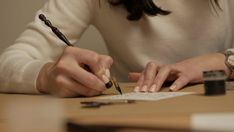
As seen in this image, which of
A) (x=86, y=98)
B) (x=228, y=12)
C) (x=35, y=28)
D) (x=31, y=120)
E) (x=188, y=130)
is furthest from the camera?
(x=228, y=12)

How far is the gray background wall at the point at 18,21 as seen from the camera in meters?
1.65

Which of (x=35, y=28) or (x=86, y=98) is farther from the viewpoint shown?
(x=35, y=28)

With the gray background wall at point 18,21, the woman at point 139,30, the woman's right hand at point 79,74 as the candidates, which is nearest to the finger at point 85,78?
the woman's right hand at point 79,74

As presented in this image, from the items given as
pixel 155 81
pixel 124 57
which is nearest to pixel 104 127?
pixel 155 81

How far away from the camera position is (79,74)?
714 millimetres

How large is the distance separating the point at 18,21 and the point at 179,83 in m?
1.04

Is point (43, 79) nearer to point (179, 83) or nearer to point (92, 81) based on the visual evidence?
point (92, 81)

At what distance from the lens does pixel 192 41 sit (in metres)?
1.18

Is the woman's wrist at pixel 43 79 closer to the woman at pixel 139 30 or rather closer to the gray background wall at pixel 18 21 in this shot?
the woman at pixel 139 30

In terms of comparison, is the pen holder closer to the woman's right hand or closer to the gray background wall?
the woman's right hand

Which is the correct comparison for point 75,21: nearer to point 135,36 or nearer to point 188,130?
point 135,36

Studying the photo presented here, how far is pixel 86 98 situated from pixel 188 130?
39 cm

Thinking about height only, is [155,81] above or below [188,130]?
below

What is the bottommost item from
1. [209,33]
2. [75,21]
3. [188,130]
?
[209,33]
